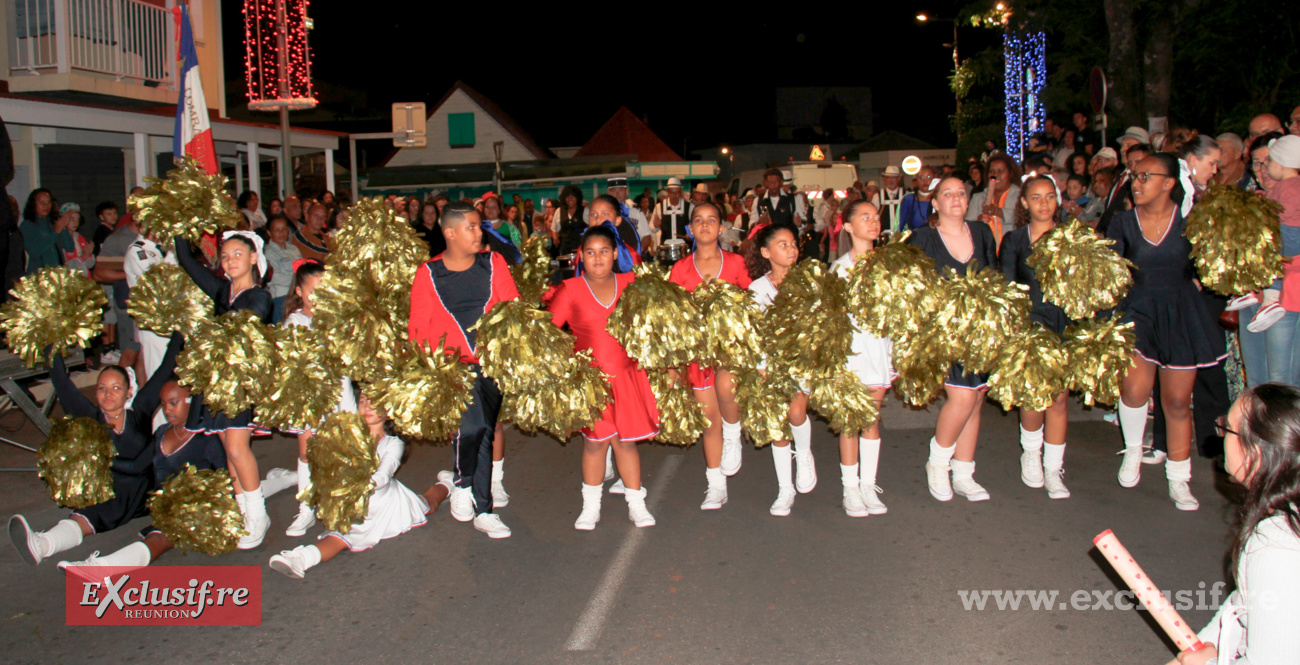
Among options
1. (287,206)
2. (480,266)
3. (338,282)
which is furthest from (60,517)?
(287,206)

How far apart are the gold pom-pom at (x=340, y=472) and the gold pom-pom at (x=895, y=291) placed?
2.64 meters

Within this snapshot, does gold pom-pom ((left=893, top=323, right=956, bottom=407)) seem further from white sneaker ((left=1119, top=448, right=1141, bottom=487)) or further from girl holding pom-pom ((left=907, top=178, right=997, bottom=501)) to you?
white sneaker ((left=1119, top=448, right=1141, bottom=487))

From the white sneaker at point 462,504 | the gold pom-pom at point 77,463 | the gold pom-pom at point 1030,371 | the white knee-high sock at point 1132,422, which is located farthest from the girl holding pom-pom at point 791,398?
the gold pom-pom at point 77,463

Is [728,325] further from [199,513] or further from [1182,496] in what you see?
→ [199,513]

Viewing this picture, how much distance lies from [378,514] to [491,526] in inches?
23.7

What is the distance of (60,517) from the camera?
5625 mm

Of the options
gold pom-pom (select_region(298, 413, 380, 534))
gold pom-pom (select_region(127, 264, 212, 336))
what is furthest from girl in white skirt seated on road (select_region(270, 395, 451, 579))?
gold pom-pom (select_region(127, 264, 212, 336))

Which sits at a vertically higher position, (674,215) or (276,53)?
(276,53)

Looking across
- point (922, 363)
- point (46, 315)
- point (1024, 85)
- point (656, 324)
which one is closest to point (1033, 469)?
point (922, 363)

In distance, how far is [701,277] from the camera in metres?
5.50

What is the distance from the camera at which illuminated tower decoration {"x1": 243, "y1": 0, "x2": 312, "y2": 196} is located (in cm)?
1498

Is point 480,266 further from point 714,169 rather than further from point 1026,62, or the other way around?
point 714,169

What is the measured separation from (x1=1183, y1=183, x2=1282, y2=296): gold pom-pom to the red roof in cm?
4841

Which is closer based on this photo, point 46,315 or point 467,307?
point 467,307
